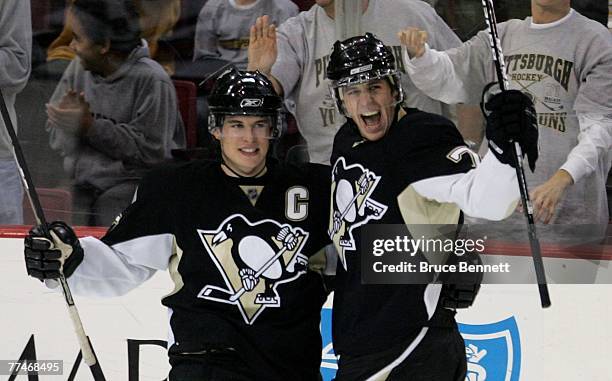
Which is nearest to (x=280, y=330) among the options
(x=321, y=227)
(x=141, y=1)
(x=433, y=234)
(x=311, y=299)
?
(x=311, y=299)

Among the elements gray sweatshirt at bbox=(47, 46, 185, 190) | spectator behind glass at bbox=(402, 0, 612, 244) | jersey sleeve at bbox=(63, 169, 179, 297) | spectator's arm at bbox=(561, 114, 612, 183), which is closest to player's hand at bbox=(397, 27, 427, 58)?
spectator behind glass at bbox=(402, 0, 612, 244)

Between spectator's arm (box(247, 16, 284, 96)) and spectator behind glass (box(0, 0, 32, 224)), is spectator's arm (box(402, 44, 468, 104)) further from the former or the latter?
spectator behind glass (box(0, 0, 32, 224))

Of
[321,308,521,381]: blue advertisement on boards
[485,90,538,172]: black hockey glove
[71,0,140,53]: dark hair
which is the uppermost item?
[71,0,140,53]: dark hair

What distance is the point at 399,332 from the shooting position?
2.24m

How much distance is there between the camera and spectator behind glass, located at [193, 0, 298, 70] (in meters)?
2.99

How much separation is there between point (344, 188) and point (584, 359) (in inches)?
36.7

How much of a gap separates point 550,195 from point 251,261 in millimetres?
908

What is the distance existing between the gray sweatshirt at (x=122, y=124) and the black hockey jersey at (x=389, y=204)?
91cm

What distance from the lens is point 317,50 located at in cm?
296

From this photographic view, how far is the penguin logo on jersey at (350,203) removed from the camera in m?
2.26

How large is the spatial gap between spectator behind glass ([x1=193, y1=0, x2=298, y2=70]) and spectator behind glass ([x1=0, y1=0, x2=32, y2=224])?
0.53 m

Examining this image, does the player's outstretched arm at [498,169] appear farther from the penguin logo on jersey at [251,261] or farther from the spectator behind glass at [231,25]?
the spectator behind glass at [231,25]

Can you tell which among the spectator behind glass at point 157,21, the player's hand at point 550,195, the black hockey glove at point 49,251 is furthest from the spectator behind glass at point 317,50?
the black hockey glove at point 49,251

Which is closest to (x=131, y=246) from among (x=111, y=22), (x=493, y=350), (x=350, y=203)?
(x=350, y=203)
